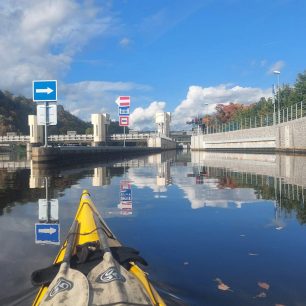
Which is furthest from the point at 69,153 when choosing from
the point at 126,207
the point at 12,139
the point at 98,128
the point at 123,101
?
Answer: the point at 12,139

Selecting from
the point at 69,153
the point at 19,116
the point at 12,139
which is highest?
the point at 19,116

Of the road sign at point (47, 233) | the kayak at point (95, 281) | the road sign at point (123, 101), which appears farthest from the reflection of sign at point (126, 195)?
the road sign at point (123, 101)

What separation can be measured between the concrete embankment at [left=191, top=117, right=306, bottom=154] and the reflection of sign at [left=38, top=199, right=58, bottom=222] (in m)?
27.0

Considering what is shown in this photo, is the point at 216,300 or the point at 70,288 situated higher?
the point at 70,288

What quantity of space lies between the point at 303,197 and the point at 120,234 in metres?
5.35

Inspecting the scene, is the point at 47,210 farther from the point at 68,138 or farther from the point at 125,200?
the point at 68,138

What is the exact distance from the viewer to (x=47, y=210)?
29.3ft

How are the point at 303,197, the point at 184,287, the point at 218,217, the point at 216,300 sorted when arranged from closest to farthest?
the point at 216,300, the point at 184,287, the point at 218,217, the point at 303,197

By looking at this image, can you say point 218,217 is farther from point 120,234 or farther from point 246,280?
point 246,280

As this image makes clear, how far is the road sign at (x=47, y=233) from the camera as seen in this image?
633 centimetres

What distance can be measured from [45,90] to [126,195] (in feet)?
49.4

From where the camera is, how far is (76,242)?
159 inches

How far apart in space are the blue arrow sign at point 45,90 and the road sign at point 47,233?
18255 mm

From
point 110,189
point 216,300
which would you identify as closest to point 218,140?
point 110,189
